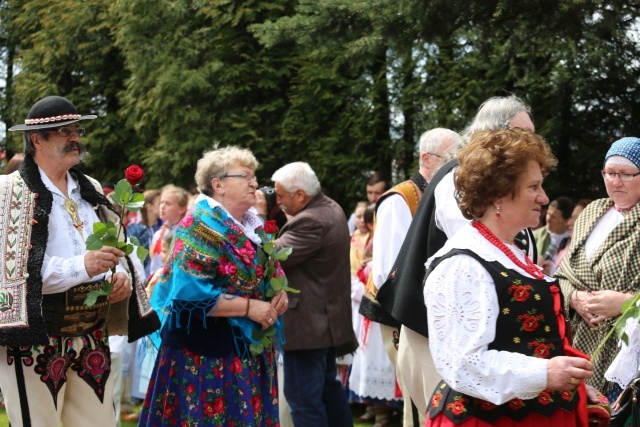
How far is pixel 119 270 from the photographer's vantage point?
507 cm

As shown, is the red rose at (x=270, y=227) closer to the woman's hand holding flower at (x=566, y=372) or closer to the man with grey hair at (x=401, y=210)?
the man with grey hair at (x=401, y=210)

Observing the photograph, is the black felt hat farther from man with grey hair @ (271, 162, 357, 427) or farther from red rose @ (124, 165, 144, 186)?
man with grey hair @ (271, 162, 357, 427)

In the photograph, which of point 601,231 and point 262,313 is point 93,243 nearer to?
point 262,313

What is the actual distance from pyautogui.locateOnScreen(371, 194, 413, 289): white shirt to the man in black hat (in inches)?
64.1

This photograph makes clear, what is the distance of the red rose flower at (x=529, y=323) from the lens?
318cm

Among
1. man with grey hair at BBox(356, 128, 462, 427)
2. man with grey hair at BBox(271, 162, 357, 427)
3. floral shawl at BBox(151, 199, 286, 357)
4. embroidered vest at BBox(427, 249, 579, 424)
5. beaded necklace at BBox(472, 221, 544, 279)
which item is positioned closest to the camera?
embroidered vest at BBox(427, 249, 579, 424)

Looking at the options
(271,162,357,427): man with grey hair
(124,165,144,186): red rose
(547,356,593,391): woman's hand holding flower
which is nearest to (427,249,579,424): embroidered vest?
(547,356,593,391): woman's hand holding flower

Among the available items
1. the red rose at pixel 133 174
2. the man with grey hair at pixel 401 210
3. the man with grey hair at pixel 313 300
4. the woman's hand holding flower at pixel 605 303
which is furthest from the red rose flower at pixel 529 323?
the man with grey hair at pixel 313 300

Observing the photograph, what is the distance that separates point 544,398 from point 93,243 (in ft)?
7.64

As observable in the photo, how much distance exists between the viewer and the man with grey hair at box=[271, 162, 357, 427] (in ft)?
20.7

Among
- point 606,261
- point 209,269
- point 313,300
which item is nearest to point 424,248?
point 606,261

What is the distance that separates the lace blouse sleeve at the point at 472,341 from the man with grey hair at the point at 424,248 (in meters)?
1.09

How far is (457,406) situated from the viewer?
3.25 m

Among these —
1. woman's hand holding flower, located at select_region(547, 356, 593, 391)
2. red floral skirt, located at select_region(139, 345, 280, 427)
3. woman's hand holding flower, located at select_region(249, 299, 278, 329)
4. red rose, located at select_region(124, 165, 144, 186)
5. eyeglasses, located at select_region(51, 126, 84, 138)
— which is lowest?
red floral skirt, located at select_region(139, 345, 280, 427)
